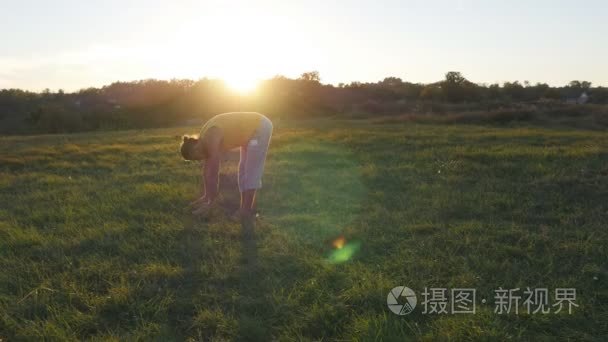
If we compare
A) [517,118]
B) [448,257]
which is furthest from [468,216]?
[517,118]

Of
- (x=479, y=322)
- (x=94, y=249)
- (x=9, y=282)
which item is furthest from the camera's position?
(x=94, y=249)

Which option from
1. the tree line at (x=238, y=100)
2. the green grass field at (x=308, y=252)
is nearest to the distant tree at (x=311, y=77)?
the tree line at (x=238, y=100)

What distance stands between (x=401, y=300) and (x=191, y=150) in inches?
103

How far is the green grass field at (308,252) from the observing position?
2.92m

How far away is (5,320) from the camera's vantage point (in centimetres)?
304

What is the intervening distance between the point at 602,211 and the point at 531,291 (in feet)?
7.77

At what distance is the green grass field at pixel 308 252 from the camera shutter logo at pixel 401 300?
50 millimetres

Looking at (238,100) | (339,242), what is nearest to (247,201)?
(339,242)

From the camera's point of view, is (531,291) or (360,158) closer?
(531,291)

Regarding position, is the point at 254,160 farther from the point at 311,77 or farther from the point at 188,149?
the point at 311,77

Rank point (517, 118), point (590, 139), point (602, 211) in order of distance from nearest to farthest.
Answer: point (602, 211)
point (590, 139)
point (517, 118)

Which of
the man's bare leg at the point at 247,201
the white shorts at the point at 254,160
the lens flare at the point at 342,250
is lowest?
the lens flare at the point at 342,250

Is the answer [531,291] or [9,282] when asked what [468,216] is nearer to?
[531,291]

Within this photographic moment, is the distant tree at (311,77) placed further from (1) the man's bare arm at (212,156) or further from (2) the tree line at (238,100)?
(1) the man's bare arm at (212,156)
